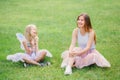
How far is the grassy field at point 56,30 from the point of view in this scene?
7.29 m

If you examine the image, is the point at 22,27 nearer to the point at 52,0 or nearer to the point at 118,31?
the point at 118,31

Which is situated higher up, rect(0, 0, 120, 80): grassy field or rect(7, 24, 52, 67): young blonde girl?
rect(7, 24, 52, 67): young blonde girl

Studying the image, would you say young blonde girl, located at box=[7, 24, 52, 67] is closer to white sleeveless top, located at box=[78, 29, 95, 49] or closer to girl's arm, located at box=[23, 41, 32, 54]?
girl's arm, located at box=[23, 41, 32, 54]

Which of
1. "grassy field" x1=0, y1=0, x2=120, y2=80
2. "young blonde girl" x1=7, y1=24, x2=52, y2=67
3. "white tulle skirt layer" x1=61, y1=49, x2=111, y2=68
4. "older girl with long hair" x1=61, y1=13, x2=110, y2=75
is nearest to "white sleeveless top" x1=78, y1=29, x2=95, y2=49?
"older girl with long hair" x1=61, y1=13, x2=110, y2=75

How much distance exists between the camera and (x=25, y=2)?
2002 centimetres

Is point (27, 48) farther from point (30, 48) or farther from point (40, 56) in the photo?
point (40, 56)

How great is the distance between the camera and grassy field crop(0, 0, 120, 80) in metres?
7.29

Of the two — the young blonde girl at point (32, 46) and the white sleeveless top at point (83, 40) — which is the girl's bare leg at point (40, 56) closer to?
the young blonde girl at point (32, 46)

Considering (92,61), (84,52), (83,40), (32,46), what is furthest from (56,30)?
(92,61)

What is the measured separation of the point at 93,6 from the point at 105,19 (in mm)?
4108

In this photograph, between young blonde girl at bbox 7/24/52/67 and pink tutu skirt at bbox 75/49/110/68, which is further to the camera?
young blonde girl at bbox 7/24/52/67

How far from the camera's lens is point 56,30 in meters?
11.9

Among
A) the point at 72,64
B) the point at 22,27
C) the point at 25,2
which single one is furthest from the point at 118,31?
the point at 25,2

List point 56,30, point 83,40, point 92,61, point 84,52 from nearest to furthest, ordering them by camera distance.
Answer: point 92,61 < point 84,52 < point 83,40 < point 56,30
